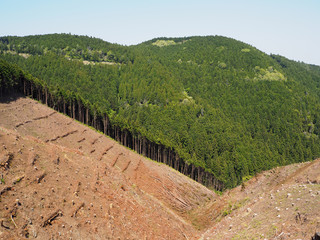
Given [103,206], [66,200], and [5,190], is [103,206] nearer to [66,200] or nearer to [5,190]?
[66,200]

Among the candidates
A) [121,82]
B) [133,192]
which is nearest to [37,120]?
[133,192]

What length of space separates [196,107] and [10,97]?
99965mm

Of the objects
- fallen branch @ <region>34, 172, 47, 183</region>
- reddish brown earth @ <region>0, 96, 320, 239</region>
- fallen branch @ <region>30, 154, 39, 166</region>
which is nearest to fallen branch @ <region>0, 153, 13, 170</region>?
reddish brown earth @ <region>0, 96, 320, 239</region>

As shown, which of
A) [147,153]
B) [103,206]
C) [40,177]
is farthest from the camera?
[147,153]

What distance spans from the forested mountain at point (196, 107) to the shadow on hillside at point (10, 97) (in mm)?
10968

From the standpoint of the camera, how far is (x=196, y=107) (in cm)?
14250

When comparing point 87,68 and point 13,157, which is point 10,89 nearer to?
point 13,157

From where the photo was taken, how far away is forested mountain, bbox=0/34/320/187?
10581 cm

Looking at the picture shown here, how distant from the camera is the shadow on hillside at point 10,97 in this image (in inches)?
2583

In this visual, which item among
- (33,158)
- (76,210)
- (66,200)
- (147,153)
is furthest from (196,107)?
(76,210)

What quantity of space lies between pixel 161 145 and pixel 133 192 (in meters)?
52.2

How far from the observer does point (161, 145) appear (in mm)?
83438

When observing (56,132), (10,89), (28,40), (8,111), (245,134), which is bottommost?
(245,134)

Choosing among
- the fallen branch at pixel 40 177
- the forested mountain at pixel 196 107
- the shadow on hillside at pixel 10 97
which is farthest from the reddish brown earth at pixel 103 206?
the forested mountain at pixel 196 107
